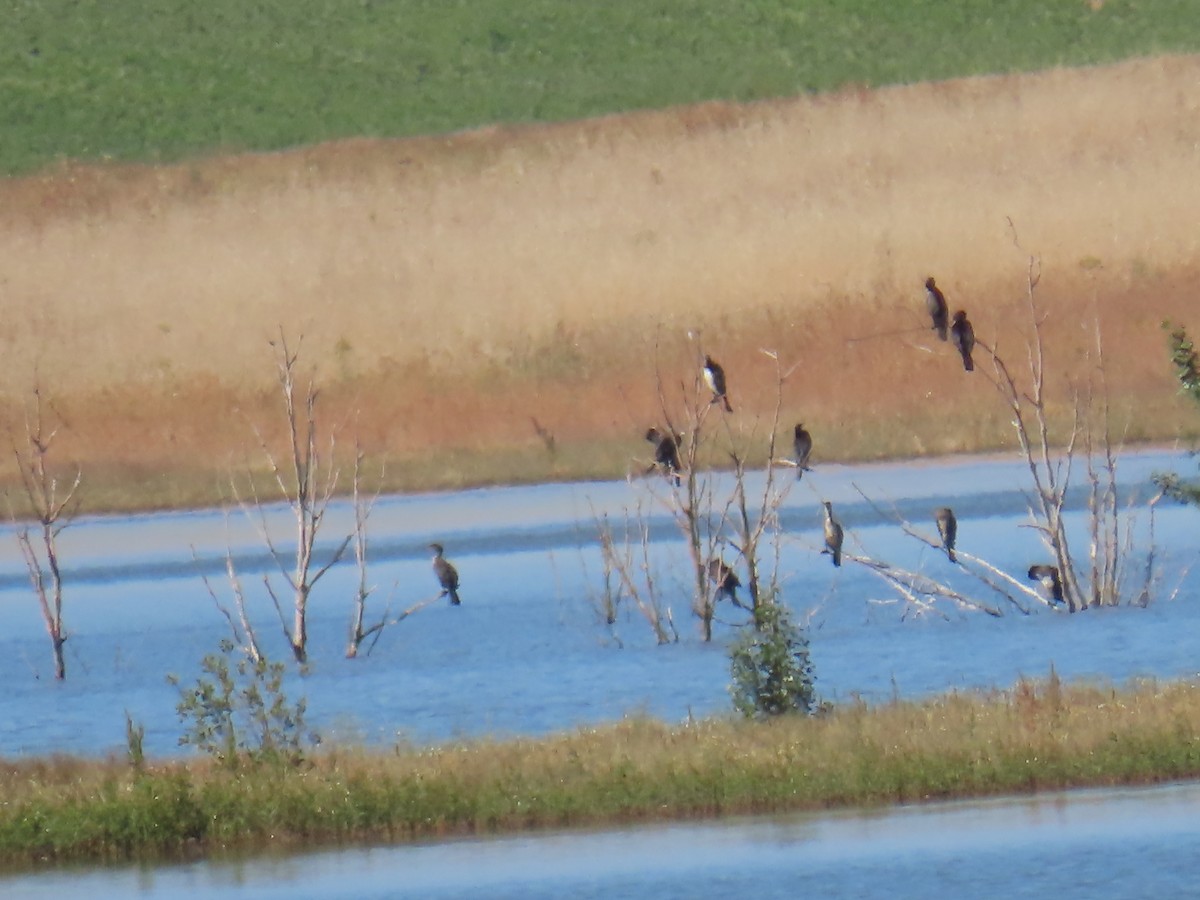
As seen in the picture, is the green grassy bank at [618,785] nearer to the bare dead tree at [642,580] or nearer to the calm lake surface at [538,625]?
the calm lake surface at [538,625]

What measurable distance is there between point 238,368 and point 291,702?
89.0ft

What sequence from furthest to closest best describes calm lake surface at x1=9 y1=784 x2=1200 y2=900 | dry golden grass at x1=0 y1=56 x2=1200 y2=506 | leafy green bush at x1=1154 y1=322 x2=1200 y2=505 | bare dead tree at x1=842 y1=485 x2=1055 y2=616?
dry golden grass at x1=0 y1=56 x2=1200 y2=506
bare dead tree at x1=842 y1=485 x2=1055 y2=616
leafy green bush at x1=1154 y1=322 x2=1200 y2=505
calm lake surface at x1=9 y1=784 x2=1200 y2=900

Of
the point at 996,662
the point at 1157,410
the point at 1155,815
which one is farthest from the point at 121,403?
the point at 1155,815

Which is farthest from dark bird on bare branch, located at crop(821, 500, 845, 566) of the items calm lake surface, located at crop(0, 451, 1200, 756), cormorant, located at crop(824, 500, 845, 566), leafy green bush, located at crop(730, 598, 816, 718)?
leafy green bush, located at crop(730, 598, 816, 718)

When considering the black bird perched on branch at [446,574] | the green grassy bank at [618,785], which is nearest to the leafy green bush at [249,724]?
the green grassy bank at [618,785]

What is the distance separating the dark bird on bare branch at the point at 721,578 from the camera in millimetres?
22812

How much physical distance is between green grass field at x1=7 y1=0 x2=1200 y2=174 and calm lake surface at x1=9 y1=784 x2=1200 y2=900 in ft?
131

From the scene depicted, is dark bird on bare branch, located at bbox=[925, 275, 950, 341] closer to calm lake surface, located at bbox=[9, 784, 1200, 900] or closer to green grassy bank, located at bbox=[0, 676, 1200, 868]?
green grassy bank, located at bbox=[0, 676, 1200, 868]

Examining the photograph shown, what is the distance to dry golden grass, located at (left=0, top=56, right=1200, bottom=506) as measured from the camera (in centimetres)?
4309

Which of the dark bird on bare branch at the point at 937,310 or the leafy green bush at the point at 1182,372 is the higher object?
the dark bird on bare branch at the point at 937,310

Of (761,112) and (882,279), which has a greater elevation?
(761,112)

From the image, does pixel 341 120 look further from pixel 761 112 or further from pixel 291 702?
pixel 291 702

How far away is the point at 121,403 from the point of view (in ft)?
157

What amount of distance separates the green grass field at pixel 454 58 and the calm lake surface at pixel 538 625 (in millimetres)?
18043
